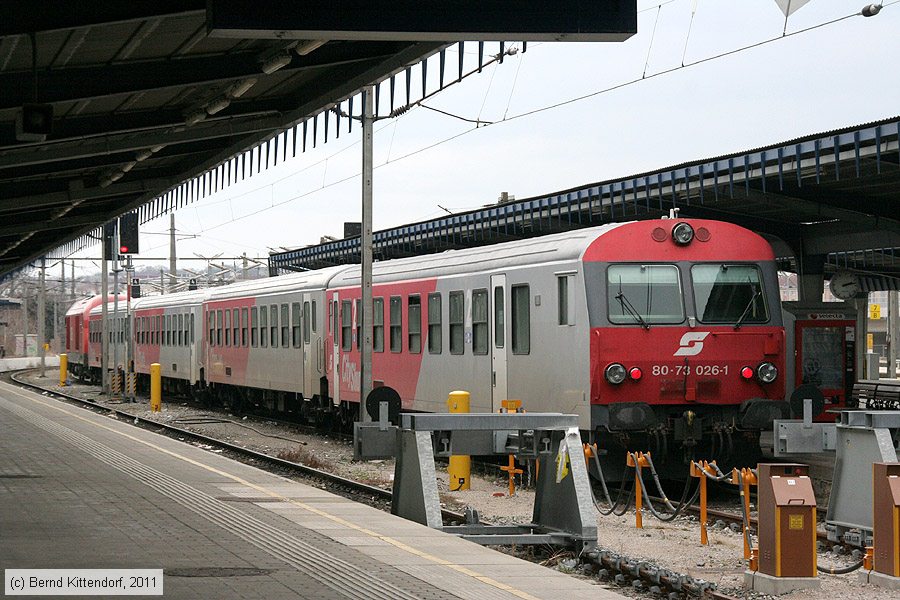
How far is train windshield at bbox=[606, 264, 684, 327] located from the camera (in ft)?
51.7

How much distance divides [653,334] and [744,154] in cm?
903

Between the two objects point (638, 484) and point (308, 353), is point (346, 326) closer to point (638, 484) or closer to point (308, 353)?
point (308, 353)

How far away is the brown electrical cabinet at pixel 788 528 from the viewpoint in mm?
9578

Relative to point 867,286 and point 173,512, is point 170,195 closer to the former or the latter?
point 173,512

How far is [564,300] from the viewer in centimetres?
1622

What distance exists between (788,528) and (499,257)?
29.8 feet

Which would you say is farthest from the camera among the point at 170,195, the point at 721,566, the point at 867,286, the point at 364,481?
the point at 867,286

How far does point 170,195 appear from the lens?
70.4 ft

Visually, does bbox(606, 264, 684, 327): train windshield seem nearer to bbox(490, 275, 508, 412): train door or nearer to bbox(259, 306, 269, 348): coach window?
bbox(490, 275, 508, 412): train door

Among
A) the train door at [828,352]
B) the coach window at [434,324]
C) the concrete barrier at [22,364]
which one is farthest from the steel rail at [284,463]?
the concrete barrier at [22,364]

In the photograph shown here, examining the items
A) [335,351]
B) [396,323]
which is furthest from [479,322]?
[335,351]

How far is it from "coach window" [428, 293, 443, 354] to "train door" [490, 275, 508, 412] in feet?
6.30

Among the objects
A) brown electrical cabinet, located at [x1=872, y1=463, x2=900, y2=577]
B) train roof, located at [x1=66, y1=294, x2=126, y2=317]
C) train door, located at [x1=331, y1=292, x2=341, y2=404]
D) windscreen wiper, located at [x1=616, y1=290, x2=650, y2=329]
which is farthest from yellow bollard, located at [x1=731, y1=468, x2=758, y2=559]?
train roof, located at [x1=66, y1=294, x2=126, y2=317]

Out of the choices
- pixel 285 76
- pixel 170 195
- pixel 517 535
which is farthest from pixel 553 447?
pixel 170 195
